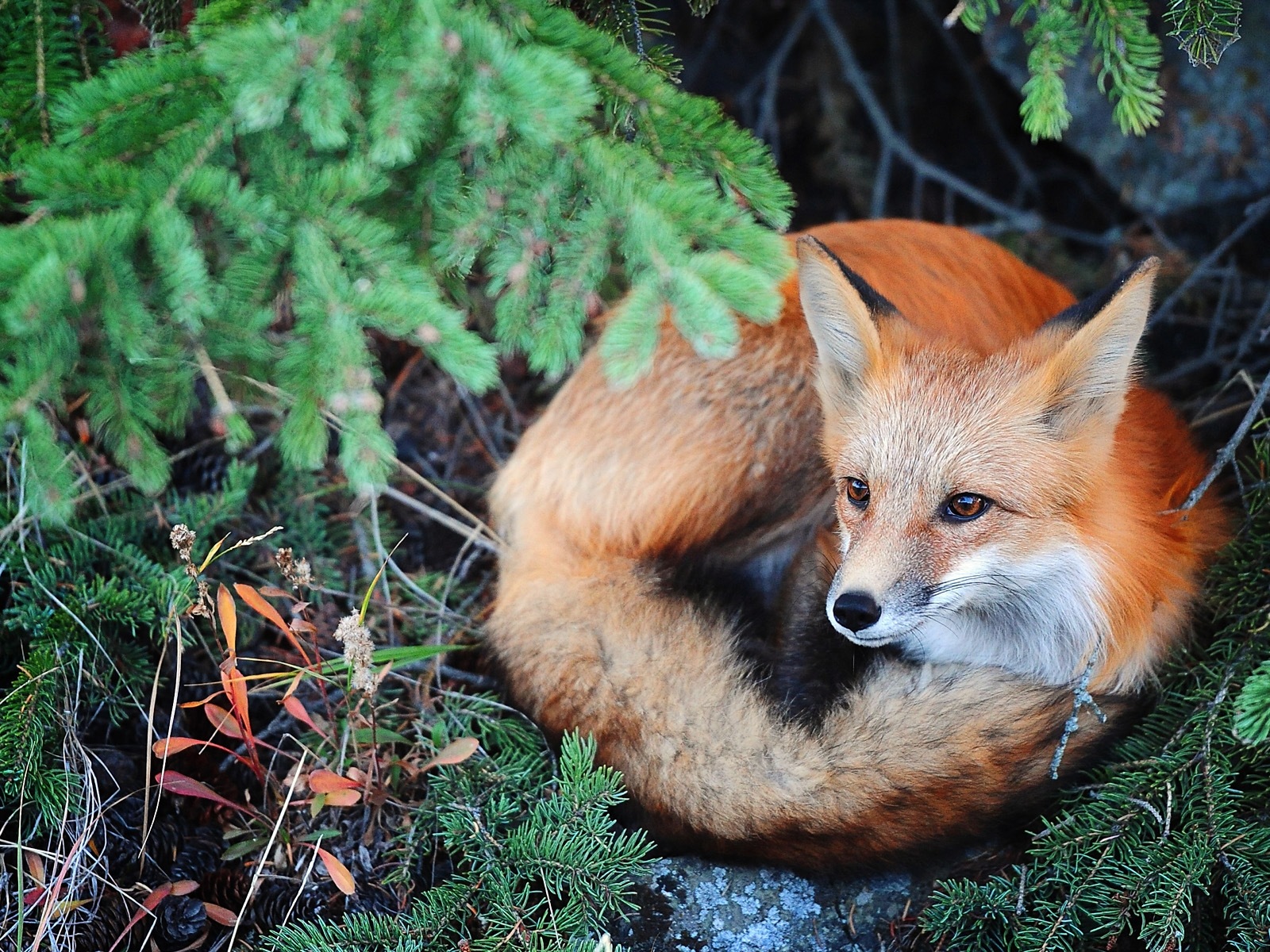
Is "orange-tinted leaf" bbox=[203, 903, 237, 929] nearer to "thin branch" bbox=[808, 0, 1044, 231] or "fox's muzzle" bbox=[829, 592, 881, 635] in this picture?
"fox's muzzle" bbox=[829, 592, 881, 635]

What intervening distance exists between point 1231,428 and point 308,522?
103 inches

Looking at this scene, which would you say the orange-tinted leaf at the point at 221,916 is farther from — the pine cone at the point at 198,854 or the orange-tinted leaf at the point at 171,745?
the orange-tinted leaf at the point at 171,745

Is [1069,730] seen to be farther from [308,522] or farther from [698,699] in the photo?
[308,522]

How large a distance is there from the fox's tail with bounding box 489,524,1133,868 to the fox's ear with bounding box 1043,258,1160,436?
0.57m

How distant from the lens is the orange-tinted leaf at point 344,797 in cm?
187

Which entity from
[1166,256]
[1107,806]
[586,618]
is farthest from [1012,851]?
[1166,256]

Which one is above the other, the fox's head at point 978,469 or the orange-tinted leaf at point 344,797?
the fox's head at point 978,469

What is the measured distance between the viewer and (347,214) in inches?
60.6

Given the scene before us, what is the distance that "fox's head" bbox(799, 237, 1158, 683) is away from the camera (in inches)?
72.3

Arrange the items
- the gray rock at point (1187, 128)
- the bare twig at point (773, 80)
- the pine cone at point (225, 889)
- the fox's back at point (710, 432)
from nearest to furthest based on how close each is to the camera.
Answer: the pine cone at point (225, 889), the fox's back at point (710, 432), the gray rock at point (1187, 128), the bare twig at point (773, 80)

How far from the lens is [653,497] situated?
7.57 feet

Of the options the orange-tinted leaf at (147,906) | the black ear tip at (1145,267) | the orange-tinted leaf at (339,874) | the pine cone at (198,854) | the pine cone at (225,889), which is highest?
the black ear tip at (1145,267)

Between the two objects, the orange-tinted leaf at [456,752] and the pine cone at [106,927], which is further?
the orange-tinted leaf at [456,752]

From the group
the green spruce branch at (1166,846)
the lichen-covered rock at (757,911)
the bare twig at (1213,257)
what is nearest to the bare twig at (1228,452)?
the green spruce branch at (1166,846)
